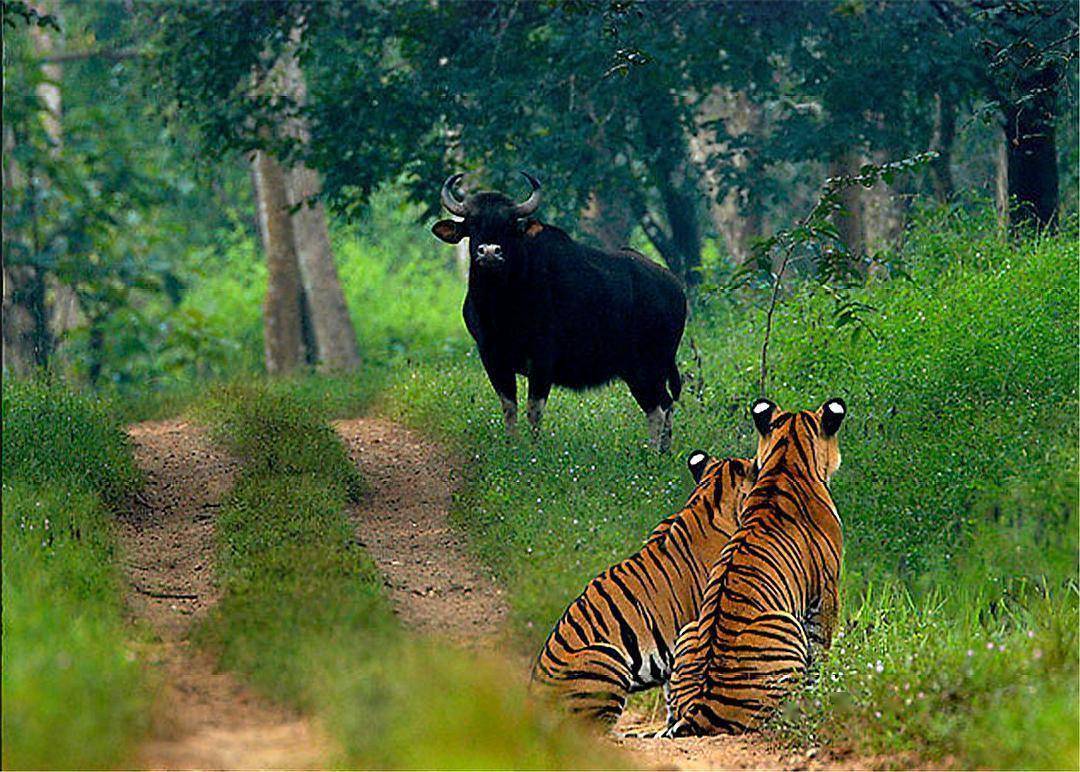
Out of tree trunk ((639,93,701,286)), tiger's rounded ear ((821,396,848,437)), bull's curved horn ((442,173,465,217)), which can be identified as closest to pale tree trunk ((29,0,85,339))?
tree trunk ((639,93,701,286))

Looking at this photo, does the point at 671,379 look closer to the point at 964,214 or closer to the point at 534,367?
the point at 534,367

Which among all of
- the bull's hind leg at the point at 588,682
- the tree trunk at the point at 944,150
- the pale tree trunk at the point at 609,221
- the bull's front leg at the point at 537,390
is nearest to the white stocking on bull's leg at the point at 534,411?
the bull's front leg at the point at 537,390

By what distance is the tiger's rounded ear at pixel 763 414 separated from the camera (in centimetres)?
782

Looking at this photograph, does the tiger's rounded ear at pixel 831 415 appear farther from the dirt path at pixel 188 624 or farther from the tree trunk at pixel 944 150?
the tree trunk at pixel 944 150

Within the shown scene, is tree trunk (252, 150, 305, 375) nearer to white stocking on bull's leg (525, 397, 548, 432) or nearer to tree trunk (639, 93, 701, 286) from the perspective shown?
tree trunk (639, 93, 701, 286)

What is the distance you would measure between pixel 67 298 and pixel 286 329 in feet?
20.5

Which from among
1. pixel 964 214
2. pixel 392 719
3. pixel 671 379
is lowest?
pixel 392 719

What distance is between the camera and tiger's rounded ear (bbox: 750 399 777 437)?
25.6 ft

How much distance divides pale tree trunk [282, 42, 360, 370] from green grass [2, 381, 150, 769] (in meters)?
12.3

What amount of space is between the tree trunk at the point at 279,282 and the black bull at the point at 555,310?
10653 millimetres

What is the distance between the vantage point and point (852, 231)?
1855cm

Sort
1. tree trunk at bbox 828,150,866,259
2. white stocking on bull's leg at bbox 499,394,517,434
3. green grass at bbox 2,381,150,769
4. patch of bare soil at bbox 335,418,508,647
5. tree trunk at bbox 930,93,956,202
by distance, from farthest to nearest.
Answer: tree trunk at bbox 828,150,866,259
tree trunk at bbox 930,93,956,202
white stocking on bull's leg at bbox 499,394,517,434
patch of bare soil at bbox 335,418,508,647
green grass at bbox 2,381,150,769

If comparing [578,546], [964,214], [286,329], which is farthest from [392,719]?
[286,329]

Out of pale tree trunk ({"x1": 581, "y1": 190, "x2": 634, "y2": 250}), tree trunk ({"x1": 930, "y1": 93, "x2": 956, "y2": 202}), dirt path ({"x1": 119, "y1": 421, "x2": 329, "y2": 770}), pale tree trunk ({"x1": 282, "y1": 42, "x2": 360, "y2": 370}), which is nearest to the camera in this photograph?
dirt path ({"x1": 119, "y1": 421, "x2": 329, "y2": 770})
